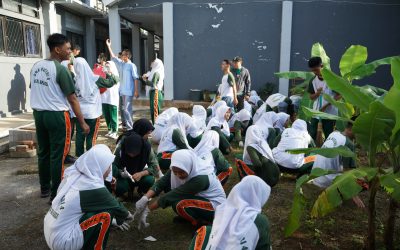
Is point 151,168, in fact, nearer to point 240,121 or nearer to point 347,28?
point 240,121

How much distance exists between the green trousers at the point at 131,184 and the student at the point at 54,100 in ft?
2.09

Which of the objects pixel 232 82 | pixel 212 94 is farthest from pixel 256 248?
pixel 212 94

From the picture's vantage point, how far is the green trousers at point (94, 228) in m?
2.60

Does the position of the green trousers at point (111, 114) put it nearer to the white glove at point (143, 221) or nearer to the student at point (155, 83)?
the student at point (155, 83)

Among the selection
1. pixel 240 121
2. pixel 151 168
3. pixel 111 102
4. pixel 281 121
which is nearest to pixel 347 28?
pixel 240 121

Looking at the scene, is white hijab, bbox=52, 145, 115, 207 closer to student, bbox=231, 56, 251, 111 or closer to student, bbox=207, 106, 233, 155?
student, bbox=207, 106, 233, 155

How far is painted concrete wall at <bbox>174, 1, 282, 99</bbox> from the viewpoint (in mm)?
11070

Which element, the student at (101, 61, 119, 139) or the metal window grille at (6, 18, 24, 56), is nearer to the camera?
the student at (101, 61, 119, 139)

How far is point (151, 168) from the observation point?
4043 millimetres

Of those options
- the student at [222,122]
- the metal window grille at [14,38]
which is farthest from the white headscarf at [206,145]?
the metal window grille at [14,38]

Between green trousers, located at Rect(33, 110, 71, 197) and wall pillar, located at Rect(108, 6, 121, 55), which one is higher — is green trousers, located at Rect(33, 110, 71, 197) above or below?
below

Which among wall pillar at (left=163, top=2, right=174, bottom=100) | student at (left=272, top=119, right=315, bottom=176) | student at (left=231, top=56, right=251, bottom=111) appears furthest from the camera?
wall pillar at (left=163, top=2, right=174, bottom=100)

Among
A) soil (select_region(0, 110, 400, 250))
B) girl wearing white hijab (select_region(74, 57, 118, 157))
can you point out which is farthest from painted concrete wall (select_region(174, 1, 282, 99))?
soil (select_region(0, 110, 400, 250))

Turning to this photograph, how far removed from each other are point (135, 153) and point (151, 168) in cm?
30
